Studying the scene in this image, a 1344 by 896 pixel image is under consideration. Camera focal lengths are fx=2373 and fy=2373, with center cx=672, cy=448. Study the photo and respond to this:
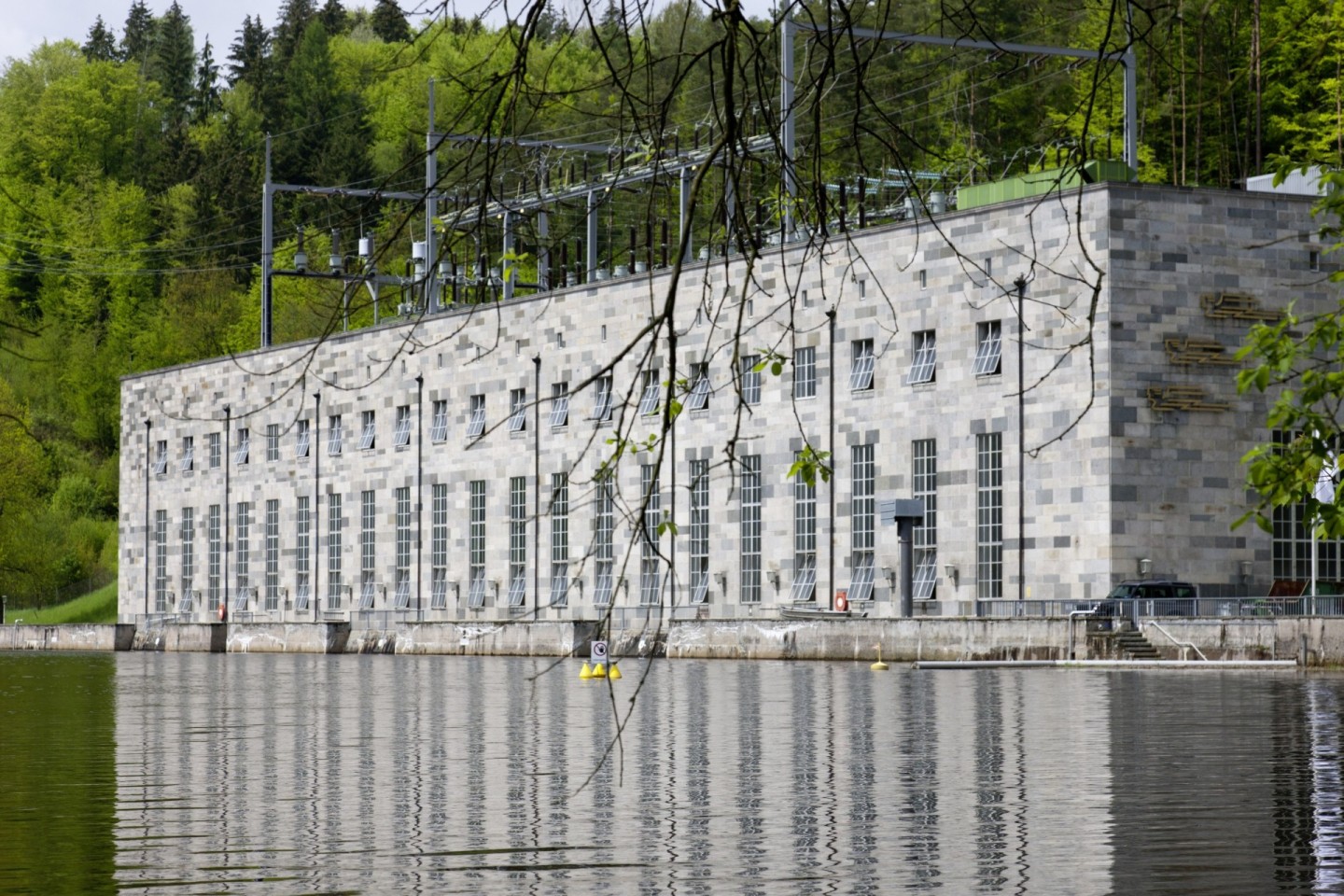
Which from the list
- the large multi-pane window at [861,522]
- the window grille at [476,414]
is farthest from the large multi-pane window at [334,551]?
the large multi-pane window at [861,522]

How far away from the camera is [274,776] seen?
66.1 feet

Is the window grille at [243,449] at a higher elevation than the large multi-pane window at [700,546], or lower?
higher

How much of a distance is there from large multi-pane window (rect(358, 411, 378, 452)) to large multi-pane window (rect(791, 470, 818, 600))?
23.1 metres

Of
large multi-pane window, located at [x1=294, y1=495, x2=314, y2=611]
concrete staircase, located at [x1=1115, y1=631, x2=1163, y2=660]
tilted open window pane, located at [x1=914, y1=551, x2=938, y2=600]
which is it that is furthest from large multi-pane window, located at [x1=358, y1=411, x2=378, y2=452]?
concrete staircase, located at [x1=1115, y1=631, x2=1163, y2=660]

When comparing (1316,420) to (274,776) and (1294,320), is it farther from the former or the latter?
(274,776)

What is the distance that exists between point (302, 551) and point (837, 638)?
1447 inches

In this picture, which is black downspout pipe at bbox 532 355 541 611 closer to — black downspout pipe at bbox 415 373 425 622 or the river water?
black downspout pipe at bbox 415 373 425 622

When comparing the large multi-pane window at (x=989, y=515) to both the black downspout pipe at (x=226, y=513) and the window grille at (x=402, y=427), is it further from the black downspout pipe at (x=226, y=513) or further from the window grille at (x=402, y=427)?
the black downspout pipe at (x=226, y=513)

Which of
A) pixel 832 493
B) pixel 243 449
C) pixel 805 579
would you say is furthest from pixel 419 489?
pixel 832 493

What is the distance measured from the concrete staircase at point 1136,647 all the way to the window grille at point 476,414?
107 feet

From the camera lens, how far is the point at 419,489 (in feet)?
259

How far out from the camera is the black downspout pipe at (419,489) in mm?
78500

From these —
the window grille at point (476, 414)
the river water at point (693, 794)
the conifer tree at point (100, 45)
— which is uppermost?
the conifer tree at point (100, 45)

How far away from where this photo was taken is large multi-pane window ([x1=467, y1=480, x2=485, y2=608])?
75875 mm
